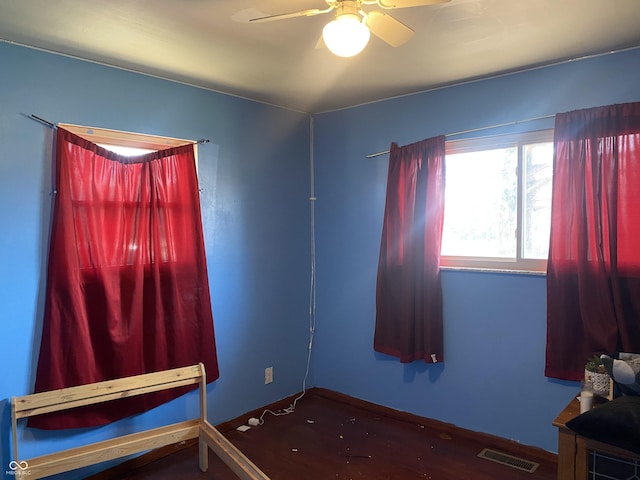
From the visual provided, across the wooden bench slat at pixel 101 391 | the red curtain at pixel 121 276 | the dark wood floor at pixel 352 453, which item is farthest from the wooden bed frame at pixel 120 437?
the dark wood floor at pixel 352 453

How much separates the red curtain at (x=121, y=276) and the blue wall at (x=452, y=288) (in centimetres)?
114

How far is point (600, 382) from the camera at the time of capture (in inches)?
87.1

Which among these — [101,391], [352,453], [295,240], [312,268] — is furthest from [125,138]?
[352,453]

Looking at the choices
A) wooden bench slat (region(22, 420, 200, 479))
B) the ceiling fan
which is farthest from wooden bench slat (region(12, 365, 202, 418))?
the ceiling fan

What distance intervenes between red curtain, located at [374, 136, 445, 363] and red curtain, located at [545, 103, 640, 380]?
698 mm

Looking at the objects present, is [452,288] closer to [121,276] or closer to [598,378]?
[598,378]

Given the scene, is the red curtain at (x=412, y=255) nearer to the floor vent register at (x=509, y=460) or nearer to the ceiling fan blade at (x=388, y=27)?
the floor vent register at (x=509, y=460)

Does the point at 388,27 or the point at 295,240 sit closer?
the point at 388,27

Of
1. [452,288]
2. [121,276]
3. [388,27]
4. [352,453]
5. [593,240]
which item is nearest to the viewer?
[388,27]

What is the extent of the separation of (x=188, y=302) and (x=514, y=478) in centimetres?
215

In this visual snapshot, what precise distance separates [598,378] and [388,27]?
6.20 feet

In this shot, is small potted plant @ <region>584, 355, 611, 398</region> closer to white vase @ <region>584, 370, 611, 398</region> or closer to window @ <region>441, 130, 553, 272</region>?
white vase @ <region>584, 370, 611, 398</region>

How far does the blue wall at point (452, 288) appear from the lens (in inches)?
105

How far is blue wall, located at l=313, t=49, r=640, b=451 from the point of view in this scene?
268 centimetres
